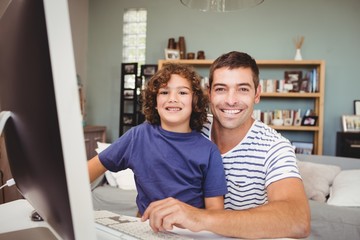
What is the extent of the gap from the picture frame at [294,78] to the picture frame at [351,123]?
729mm

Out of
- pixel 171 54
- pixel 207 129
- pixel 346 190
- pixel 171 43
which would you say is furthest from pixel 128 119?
pixel 207 129

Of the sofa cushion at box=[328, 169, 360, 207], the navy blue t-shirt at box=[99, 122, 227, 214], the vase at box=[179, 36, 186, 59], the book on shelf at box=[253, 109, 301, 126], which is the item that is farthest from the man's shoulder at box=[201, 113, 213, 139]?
the vase at box=[179, 36, 186, 59]

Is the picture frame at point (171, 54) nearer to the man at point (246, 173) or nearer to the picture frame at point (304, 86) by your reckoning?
the picture frame at point (304, 86)

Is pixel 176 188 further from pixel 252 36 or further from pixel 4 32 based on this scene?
pixel 252 36

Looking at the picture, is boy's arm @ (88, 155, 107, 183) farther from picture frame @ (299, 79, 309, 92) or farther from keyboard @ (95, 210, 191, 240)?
picture frame @ (299, 79, 309, 92)

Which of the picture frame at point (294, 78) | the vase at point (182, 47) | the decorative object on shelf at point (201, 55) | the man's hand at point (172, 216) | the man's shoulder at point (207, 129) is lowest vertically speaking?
the man's hand at point (172, 216)

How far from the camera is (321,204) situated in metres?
2.33

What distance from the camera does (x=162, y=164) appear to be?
3.88 feet

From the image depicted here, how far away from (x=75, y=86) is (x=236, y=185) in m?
1.01

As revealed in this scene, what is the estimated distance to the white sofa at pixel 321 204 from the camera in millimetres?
2152

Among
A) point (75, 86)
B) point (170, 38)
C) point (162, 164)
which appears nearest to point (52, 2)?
point (75, 86)

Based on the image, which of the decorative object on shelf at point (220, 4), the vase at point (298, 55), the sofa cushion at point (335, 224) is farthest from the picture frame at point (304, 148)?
the decorative object on shelf at point (220, 4)

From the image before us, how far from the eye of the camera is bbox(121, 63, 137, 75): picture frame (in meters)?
4.27

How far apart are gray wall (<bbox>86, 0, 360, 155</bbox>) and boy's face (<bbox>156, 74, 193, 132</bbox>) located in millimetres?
3185
